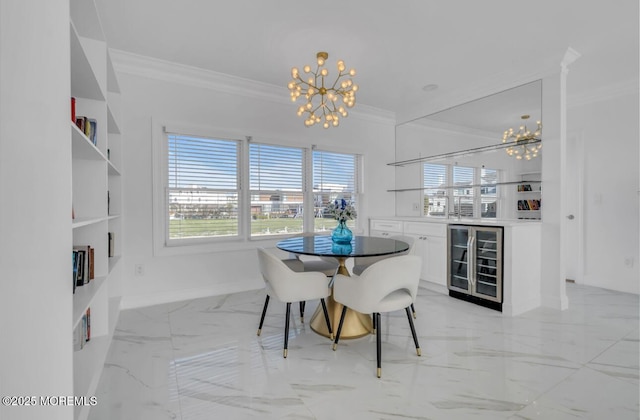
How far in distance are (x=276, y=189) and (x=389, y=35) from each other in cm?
222

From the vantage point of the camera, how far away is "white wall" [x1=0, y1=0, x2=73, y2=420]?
92cm

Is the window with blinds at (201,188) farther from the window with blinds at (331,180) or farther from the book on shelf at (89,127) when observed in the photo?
the book on shelf at (89,127)

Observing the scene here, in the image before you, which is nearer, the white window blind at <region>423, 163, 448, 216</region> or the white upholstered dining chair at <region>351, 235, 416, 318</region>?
the white upholstered dining chair at <region>351, 235, 416, 318</region>

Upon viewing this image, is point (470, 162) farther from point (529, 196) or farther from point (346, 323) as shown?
point (346, 323)

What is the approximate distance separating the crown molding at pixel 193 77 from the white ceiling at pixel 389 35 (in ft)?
0.30

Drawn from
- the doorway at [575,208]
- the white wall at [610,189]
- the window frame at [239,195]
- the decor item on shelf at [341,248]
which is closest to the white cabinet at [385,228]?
the window frame at [239,195]

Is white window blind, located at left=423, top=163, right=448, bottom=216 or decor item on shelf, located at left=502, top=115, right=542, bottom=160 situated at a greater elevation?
decor item on shelf, located at left=502, top=115, right=542, bottom=160

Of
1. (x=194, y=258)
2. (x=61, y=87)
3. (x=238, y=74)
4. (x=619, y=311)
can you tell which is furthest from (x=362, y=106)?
(x=61, y=87)

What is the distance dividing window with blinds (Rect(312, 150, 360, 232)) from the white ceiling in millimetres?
1236

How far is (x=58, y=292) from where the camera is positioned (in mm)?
1111

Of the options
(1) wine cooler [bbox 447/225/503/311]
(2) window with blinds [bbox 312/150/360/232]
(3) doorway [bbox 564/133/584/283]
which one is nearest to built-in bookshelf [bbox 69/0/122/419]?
(2) window with blinds [bbox 312/150/360/232]

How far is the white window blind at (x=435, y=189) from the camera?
468 cm

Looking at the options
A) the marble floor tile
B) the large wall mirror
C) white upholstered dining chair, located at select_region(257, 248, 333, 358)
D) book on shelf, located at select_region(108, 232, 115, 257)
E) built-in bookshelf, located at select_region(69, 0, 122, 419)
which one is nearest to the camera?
the marble floor tile

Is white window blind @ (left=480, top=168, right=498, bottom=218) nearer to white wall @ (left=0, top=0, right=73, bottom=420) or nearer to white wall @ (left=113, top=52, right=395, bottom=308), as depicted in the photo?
white wall @ (left=113, top=52, right=395, bottom=308)
